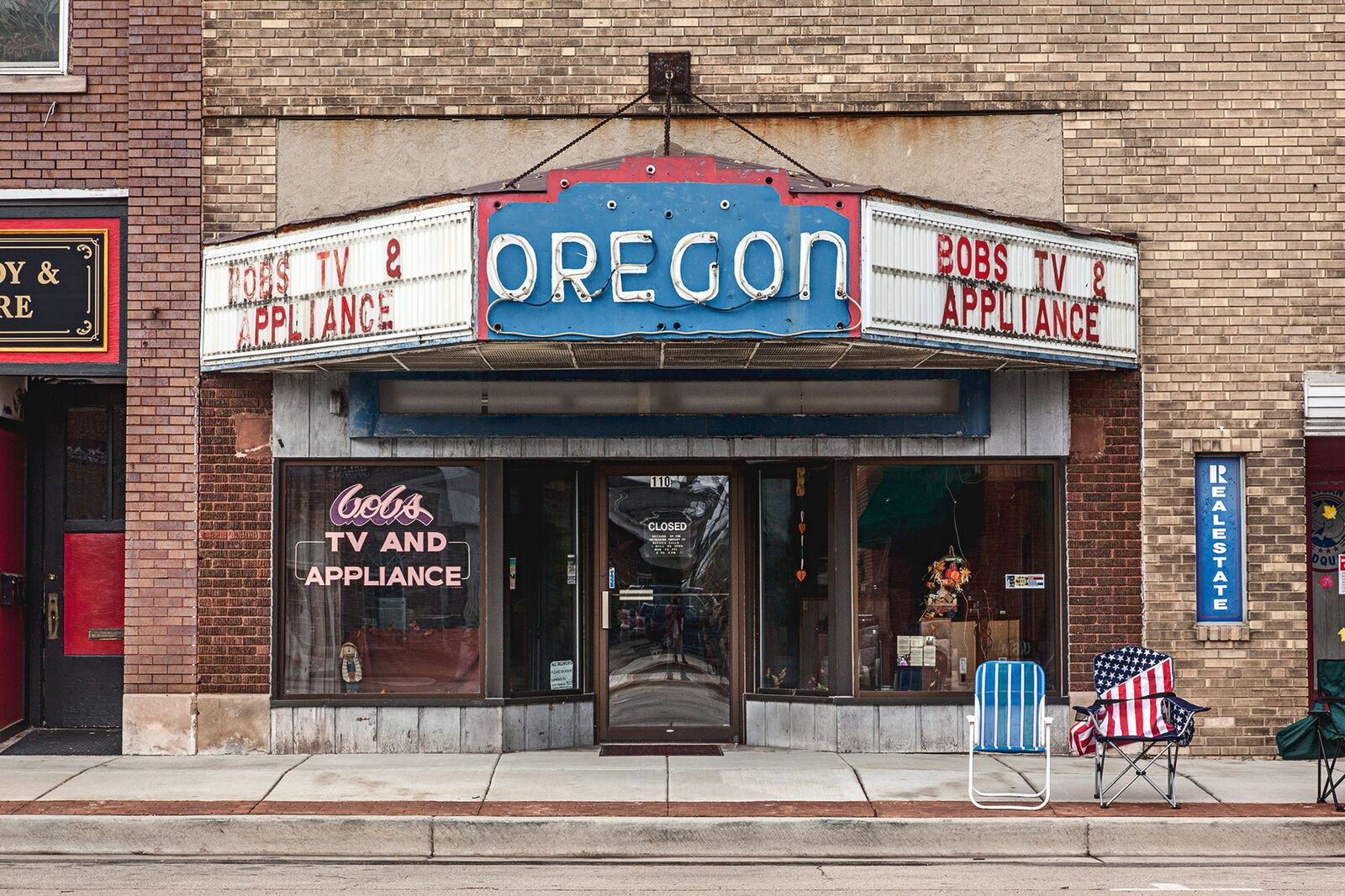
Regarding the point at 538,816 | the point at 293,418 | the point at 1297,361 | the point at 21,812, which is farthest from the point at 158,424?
the point at 1297,361

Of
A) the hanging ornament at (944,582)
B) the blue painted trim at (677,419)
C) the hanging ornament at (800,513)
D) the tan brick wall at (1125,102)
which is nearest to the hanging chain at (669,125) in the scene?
the tan brick wall at (1125,102)

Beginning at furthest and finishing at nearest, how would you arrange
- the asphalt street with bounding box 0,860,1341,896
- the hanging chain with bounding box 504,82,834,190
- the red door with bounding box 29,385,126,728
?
the red door with bounding box 29,385,126,728 < the hanging chain with bounding box 504,82,834,190 < the asphalt street with bounding box 0,860,1341,896

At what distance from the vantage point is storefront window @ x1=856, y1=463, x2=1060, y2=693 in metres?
11.8

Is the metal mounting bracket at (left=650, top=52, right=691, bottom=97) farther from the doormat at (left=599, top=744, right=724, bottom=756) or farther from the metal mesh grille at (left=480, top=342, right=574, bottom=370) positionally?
the doormat at (left=599, top=744, right=724, bottom=756)

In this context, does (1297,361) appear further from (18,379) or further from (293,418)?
(18,379)

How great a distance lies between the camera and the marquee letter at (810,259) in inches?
375

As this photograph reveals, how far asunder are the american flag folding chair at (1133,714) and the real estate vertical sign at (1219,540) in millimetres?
1669

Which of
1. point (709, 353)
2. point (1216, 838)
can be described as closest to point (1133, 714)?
point (1216, 838)

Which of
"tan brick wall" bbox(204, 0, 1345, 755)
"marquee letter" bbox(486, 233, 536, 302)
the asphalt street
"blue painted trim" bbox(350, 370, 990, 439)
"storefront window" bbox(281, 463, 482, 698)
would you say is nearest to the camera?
the asphalt street

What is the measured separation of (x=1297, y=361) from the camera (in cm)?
1159

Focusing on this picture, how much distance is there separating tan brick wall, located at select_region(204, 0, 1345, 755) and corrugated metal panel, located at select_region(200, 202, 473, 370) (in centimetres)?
87

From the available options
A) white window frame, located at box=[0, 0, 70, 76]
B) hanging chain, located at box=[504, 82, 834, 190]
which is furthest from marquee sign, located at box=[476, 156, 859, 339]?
white window frame, located at box=[0, 0, 70, 76]

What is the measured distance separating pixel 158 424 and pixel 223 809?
3.56 m

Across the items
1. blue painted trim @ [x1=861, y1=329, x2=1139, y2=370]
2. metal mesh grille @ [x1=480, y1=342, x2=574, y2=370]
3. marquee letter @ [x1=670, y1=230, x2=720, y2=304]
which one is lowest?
metal mesh grille @ [x1=480, y1=342, x2=574, y2=370]
